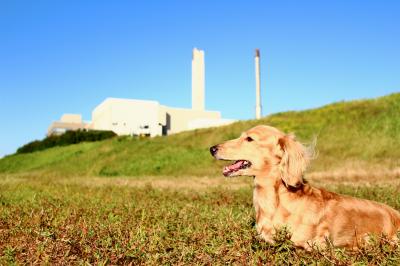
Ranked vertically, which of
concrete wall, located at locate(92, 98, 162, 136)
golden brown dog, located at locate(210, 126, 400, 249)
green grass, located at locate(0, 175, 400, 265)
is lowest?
green grass, located at locate(0, 175, 400, 265)

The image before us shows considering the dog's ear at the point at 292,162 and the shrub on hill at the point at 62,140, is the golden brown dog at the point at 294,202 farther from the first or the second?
the shrub on hill at the point at 62,140

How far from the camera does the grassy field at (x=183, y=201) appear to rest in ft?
14.1

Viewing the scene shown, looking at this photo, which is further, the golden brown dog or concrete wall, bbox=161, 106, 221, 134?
concrete wall, bbox=161, 106, 221, 134

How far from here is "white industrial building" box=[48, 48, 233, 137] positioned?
70812 millimetres

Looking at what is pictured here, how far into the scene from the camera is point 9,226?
604cm

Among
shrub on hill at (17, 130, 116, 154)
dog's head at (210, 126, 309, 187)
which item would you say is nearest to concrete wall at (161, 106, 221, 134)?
shrub on hill at (17, 130, 116, 154)

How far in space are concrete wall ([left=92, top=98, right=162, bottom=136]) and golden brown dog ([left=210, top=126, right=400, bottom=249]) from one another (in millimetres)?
63964

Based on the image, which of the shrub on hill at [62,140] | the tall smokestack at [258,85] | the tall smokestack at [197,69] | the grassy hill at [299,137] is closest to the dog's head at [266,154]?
the grassy hill at [299,137]

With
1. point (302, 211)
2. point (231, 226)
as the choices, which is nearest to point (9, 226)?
point (231, 226)

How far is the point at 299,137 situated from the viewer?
91.0 ft

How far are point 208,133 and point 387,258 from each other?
3040cm

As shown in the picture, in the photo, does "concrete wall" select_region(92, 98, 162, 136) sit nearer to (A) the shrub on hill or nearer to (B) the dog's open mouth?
(A) the shrub on hill

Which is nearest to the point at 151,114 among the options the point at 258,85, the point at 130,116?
the point at 130,116

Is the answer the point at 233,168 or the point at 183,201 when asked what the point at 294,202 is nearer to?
the point at 233,168
